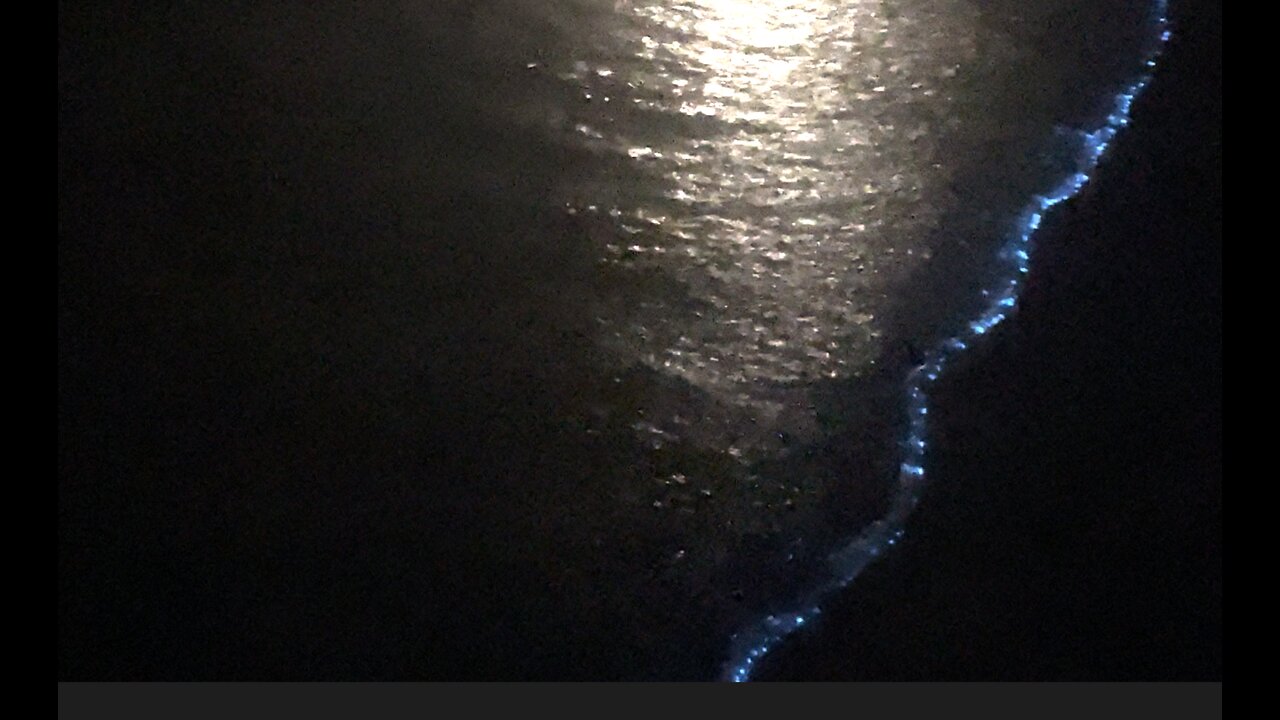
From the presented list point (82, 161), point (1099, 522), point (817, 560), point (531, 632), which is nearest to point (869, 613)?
point (817, 560)

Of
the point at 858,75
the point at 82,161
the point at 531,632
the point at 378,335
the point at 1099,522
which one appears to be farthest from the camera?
the point at 858,75

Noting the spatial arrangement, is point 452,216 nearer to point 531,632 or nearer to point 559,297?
point 559,297

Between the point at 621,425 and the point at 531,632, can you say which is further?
the point at 621,425
